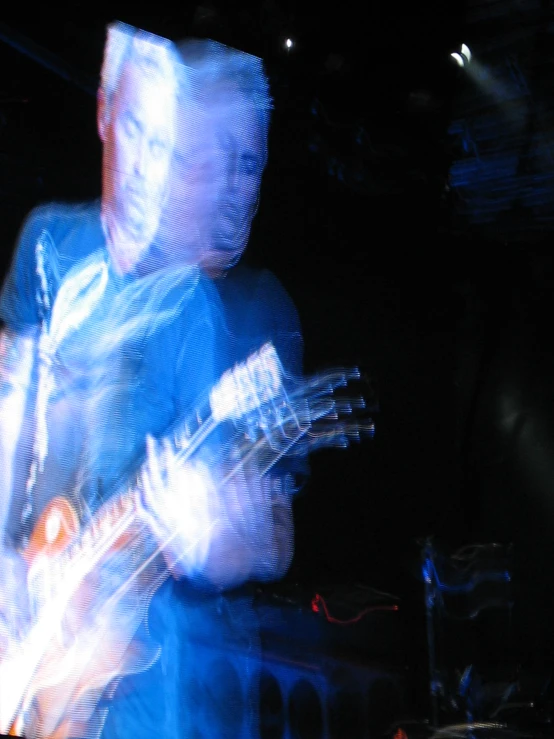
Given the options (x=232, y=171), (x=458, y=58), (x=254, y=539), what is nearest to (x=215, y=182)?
(x=232, y=171)

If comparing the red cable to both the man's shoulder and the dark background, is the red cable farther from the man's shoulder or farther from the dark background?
the man's shoulder

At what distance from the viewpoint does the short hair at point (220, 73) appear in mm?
1537

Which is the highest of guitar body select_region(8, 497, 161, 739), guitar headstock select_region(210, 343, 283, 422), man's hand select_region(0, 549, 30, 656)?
guitar headstock select_region(210, 343, 283, 422)

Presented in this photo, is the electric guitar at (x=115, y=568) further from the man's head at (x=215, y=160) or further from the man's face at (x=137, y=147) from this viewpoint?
the man's face at (x=137, y=147)

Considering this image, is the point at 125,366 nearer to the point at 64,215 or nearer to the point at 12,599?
the point at 64,215

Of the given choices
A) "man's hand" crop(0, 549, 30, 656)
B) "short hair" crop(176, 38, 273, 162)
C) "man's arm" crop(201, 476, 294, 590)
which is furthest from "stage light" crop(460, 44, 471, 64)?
"man's hand" crop(0, 549, 30, 656)

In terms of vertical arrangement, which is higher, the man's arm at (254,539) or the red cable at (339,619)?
the man's arm at (254,539)

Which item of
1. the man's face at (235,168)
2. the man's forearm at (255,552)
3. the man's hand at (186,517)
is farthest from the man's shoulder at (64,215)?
the man's forearm at (255,552)

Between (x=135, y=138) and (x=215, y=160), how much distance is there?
6.3 inches

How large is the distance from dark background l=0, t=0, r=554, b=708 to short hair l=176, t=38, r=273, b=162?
3 cm

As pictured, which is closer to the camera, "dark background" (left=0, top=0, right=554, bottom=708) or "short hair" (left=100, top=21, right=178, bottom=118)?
"dark background" (left=0, top=0, right=554, bottom=708)

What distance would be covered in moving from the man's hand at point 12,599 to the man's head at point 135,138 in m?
0.64

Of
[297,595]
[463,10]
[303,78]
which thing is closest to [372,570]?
[297,595]

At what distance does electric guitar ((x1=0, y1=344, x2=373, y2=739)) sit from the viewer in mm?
1354
